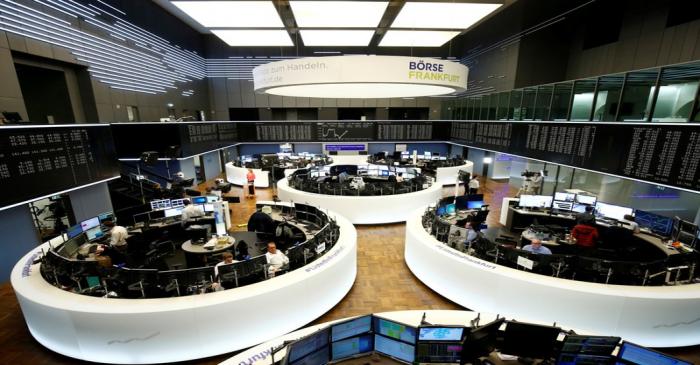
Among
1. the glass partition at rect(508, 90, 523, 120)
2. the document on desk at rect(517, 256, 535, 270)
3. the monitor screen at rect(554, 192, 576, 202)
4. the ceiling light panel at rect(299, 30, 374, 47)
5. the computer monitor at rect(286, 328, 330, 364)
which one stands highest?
the ceiling light panel at rect(299, 30, 374, 47)

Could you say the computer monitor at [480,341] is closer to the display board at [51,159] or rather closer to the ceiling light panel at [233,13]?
the ceiling light panel at [233,13]

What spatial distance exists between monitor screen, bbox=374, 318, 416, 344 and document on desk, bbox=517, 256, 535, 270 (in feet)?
9.54

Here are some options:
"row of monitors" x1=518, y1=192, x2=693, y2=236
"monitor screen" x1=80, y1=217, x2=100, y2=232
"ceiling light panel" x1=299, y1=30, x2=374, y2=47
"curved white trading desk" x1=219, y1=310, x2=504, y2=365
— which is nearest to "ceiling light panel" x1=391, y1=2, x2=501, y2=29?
"ceiling light panel" x1=299, y1=30, x2=374, y2=47

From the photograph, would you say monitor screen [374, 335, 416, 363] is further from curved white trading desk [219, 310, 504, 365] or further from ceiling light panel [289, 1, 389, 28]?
ceiling light panel [289, 1, 389, 28]

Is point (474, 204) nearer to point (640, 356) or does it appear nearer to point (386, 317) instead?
point (640, 356)

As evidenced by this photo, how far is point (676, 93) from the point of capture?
5.64 meters

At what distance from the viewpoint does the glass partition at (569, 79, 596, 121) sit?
7.55 m

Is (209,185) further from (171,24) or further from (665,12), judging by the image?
(665,12)

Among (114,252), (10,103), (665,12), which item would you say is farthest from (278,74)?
(665,12)

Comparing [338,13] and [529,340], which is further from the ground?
[338,13]

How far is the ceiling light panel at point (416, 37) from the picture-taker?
29.3ft

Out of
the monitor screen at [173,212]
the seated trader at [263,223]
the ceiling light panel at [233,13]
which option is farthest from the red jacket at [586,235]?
the monitor screen at [173,212]

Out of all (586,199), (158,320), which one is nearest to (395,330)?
(158,320)

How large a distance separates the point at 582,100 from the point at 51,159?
13.0 metres
